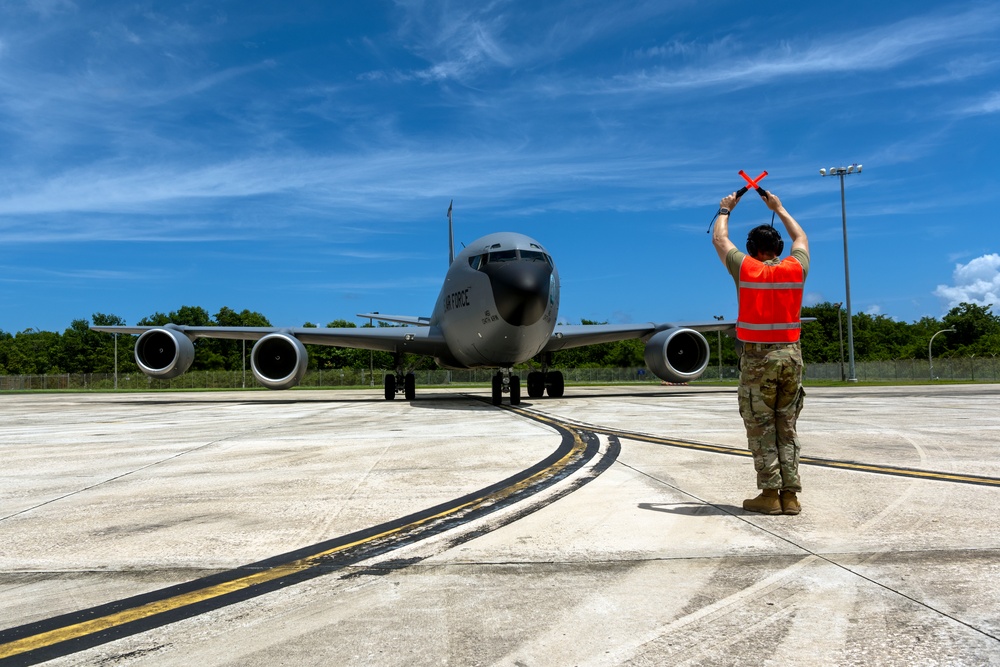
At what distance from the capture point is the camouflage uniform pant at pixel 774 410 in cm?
398

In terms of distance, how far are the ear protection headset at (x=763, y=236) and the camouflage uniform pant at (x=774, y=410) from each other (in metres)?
0.68

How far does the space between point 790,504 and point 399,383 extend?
18755 mm

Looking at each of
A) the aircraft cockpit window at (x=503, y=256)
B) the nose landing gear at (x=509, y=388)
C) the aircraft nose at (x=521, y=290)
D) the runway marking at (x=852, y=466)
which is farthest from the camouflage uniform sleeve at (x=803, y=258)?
the nose landing gear at (x=509, y=388)

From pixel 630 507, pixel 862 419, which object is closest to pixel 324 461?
pixel 630 507

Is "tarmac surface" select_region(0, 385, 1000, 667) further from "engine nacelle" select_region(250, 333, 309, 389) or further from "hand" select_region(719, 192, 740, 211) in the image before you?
"engine nacelle" select_region(250, 333, 309, 389)

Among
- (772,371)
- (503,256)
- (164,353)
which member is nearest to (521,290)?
(503,256)

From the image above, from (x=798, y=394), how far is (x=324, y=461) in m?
4.37

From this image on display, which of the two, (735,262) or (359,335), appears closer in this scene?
(735,262)

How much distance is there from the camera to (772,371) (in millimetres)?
3994

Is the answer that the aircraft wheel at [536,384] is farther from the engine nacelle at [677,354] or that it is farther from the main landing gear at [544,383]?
the engine nacelle at [677,354]

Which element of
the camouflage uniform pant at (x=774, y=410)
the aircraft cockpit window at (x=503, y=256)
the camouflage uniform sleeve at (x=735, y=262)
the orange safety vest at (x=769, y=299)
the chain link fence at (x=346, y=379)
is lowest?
the chain link fence at (x=346, y=379)

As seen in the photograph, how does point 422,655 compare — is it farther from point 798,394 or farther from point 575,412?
point 575,412

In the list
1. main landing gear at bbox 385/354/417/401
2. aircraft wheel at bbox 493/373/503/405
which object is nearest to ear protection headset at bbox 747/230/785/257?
aircraft wheel at bbox 493/373/503/405

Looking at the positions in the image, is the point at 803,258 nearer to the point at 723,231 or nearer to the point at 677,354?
the point at 723,231
